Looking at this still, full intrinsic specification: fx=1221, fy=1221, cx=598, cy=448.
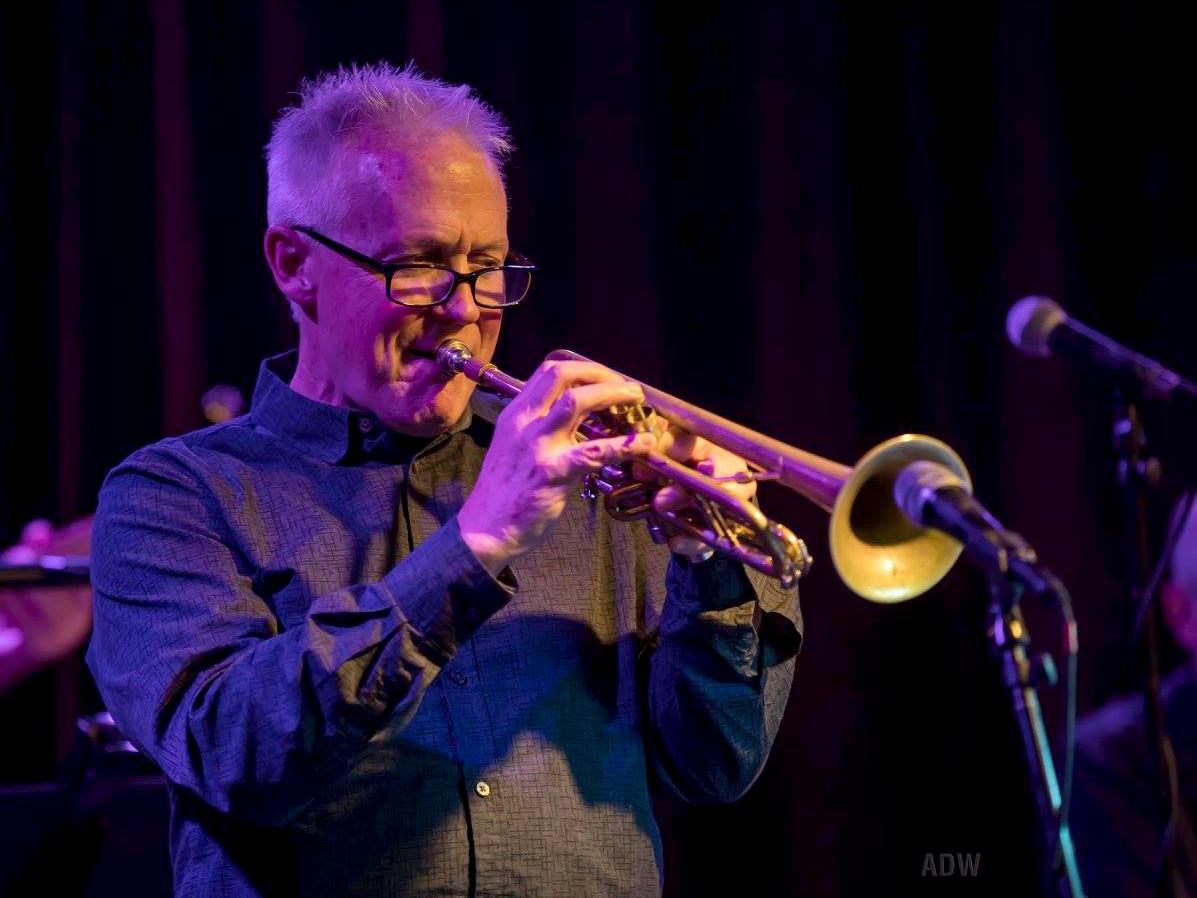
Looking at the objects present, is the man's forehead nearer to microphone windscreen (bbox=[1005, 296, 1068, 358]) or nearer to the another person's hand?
microphone windscreen (bbox=[1005, 296, 1068, 358])

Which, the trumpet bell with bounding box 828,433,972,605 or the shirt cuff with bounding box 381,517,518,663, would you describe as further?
the shirt cuff with bounding box 381,517,518,663

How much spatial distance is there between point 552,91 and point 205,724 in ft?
6.85

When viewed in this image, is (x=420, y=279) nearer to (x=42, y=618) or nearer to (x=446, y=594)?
(x=446, y=594)

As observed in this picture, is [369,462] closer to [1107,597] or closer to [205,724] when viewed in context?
[205,724]

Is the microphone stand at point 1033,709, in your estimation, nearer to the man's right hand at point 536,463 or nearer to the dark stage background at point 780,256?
the man's right hand at point 536,463

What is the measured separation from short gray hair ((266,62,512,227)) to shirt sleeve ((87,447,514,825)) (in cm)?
63

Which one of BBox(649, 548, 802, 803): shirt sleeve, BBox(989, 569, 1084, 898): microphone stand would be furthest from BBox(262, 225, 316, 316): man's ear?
BBox(989, 569, 1084, 898): microphone stand

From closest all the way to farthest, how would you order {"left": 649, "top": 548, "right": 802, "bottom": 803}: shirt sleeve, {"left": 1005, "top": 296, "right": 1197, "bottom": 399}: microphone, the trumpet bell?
1. the trumpet bell
2. {"left": 1005, "top": 296, "right": 1197, "bottom": 399}: microphone
3. {"left": 649, "top": 548, "right": 802, "bottom": 803}: shirt sleeve

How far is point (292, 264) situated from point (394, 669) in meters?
0.90

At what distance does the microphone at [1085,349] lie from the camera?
5.57 ft

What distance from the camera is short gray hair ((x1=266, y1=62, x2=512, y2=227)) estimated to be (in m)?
2.10

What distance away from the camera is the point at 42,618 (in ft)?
A: 9.11

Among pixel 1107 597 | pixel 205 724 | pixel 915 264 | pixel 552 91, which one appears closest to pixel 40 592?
pixel 205 724

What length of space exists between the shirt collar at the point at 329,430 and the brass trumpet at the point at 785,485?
175 mm
